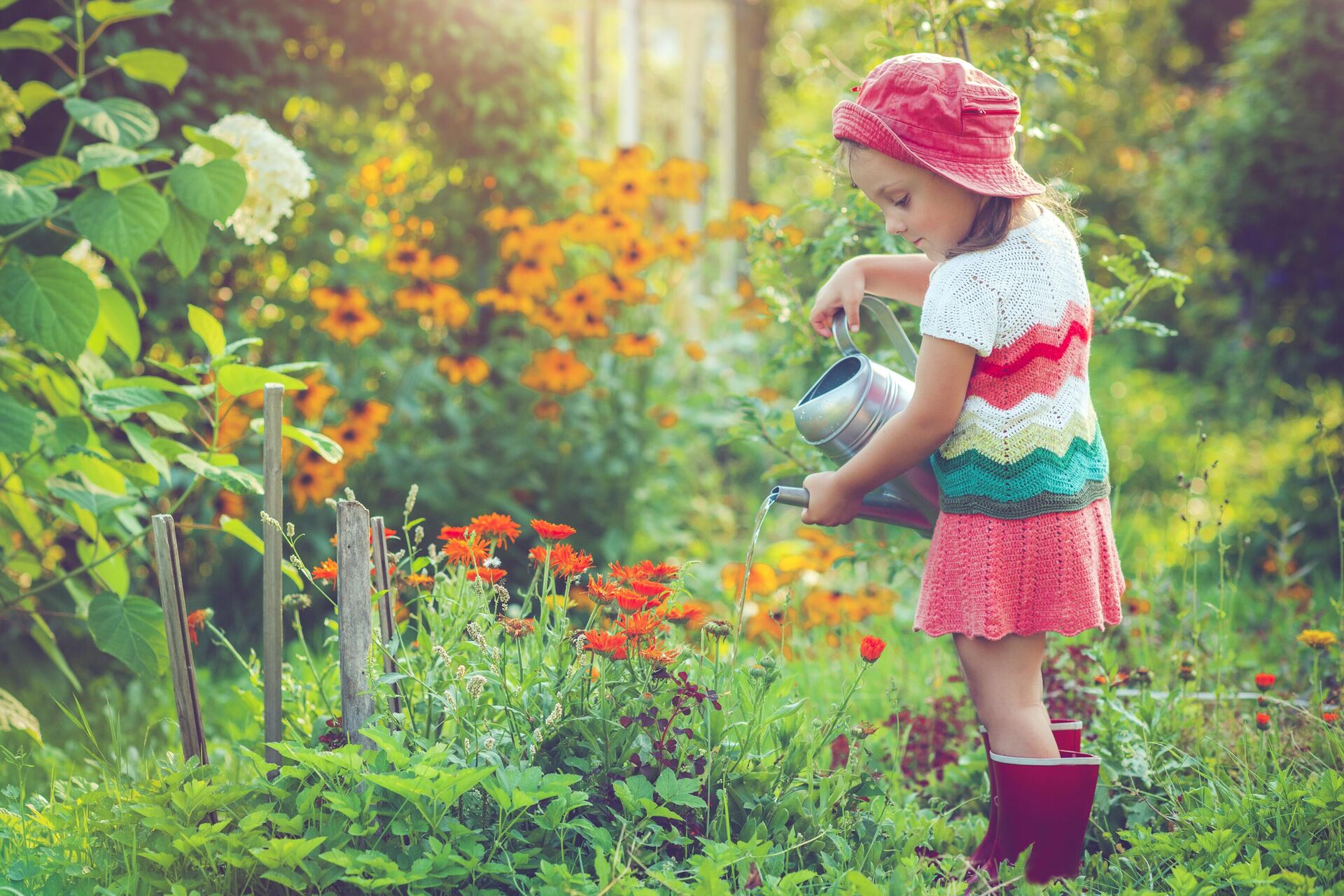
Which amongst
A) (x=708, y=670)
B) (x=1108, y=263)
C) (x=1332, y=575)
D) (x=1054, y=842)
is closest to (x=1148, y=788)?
(x=1054, y=842)

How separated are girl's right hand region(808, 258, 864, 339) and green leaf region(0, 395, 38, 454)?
4.29 ft

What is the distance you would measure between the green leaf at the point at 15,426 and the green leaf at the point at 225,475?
23 centimetres

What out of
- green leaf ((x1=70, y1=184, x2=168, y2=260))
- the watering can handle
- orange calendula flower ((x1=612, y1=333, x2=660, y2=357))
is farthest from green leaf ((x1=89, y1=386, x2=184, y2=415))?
orange calendula flower ((x1=612, y1=333, x2=660, y2=357))

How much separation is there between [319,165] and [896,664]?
233 centimetres

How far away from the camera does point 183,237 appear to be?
1.88 meters

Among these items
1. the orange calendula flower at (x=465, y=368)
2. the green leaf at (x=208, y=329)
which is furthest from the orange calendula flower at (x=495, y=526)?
the orange calendula flower at (x=465, y=368)

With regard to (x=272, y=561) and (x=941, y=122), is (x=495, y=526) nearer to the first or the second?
(x=272, y=561)

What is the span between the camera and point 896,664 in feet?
8.84

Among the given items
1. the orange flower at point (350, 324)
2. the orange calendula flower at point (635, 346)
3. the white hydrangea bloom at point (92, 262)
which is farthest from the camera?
the orange calendula flower at point (635, 346)

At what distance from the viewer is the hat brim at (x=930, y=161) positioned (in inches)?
58.6

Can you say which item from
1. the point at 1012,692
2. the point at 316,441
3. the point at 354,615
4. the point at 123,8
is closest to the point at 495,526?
the point at 354,615

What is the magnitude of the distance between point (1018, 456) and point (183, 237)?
1457 millimetres

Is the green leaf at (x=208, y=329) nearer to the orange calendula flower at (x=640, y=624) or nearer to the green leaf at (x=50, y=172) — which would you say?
the green leaf at (x=50, y=172)

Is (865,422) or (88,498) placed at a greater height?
(865,422)
